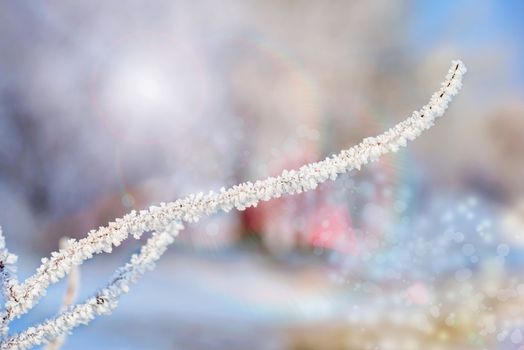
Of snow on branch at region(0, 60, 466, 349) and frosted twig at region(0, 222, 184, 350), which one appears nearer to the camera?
snow on branch at region(0, 60, 466, 349)

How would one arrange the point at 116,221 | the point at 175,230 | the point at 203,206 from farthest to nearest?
the point at 175,230
the point at 116,221
the point at 203,206

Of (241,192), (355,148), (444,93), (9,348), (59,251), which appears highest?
(444,93)

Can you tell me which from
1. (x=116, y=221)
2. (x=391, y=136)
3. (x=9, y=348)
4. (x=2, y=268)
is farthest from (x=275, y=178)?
(x=9, y=348)

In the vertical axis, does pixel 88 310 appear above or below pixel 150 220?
below

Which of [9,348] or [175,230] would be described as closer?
[9,348]

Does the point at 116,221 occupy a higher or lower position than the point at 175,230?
lower

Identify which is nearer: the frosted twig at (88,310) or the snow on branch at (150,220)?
the snow on branch at (150,220)

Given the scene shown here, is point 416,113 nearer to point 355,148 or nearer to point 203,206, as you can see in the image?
point 355,148

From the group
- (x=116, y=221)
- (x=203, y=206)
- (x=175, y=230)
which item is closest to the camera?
(x=203, y=206)
